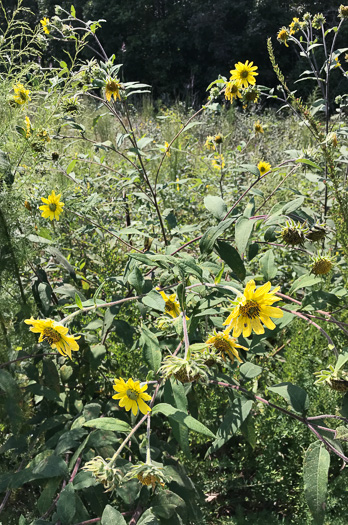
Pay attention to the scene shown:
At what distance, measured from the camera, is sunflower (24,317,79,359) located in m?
0.86

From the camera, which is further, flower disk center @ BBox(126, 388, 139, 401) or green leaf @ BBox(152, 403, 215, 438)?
flower disk center @ BBox(126, 388, 139, 401)

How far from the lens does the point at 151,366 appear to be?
87 cm

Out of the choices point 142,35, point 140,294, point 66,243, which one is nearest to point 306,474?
point 140,294

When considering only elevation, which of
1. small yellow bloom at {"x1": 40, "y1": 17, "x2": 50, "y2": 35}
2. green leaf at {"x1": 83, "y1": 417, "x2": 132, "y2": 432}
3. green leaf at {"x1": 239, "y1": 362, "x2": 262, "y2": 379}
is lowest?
green leaf at {"x1": 239, "y1": 362, "x2": 262, "y2": 379}

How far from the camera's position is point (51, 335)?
89 centimetres

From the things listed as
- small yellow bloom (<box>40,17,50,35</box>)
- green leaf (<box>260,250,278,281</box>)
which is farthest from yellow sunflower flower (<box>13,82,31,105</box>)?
green leaf (<box>260,250,278,281</box>)

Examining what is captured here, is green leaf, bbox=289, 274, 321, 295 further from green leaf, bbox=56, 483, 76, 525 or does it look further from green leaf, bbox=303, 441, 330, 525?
green leaf, bbox=56, 483, 76, 525

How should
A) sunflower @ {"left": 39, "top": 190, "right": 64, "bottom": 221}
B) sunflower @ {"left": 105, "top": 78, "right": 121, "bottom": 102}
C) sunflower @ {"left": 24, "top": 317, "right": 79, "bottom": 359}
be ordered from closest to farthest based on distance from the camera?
sunflower @ {"left": 24, "top": 317, "right": 79, "bottom": 359}
sunflower @ {"left": 105, "top": 78, "right": 121, "bottom": 102}
sunflower @ {"left": 39, "top": 190, "right": 64, "bottom": 221}

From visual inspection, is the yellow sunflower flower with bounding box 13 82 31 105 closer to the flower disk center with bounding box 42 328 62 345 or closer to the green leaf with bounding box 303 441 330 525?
the flower disk center with bounding box 42 328 62 345

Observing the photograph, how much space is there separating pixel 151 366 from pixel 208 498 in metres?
0.74

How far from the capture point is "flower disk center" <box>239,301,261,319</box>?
0.84m

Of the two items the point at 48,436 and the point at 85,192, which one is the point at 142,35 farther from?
the point at 48,436

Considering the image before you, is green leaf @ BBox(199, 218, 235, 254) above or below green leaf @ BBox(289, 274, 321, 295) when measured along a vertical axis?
above

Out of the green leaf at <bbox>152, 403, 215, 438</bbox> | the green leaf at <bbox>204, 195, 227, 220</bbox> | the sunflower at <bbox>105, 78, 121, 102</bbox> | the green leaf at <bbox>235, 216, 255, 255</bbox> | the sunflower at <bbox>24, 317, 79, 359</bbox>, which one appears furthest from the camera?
the sunflower at <bbox>105, 78, 121, 102</bbox>
